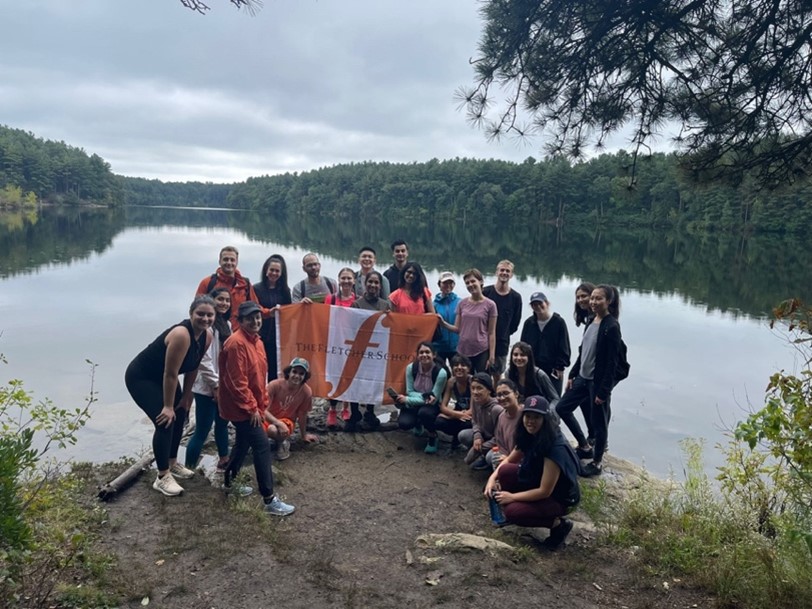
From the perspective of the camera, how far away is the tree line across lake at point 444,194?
55.5m

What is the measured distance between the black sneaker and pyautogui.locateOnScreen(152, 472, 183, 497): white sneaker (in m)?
4.01

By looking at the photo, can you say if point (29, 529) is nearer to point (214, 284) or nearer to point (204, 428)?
point (204, 428)

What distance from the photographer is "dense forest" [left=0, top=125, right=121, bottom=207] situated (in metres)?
87.4

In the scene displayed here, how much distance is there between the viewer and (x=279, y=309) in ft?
24.0

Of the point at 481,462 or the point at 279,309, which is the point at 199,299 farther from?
the point at 481,462

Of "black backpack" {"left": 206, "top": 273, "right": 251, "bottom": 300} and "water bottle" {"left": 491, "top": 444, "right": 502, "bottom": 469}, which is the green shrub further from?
"water bottle" {"left": 491, "top": 444, "right": 502, "bottom": 469}

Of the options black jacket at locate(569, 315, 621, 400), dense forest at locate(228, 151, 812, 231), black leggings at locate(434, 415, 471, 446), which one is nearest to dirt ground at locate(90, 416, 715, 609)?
black leggings at locate(434, 415, 471, 446)

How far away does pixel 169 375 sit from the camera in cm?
484

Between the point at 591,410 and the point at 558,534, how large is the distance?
1751mm

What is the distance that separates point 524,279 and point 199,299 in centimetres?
2230

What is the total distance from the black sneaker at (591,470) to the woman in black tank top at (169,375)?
4032 millimetres

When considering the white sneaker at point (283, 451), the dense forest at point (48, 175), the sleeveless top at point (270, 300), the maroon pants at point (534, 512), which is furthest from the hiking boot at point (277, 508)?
the dense forest at point (48, 175)

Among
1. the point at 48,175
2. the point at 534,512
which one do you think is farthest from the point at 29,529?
the point at 48,175

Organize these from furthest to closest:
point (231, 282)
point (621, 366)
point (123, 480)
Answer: point (231, 282) → point (621, 366) → point (123, 480)
